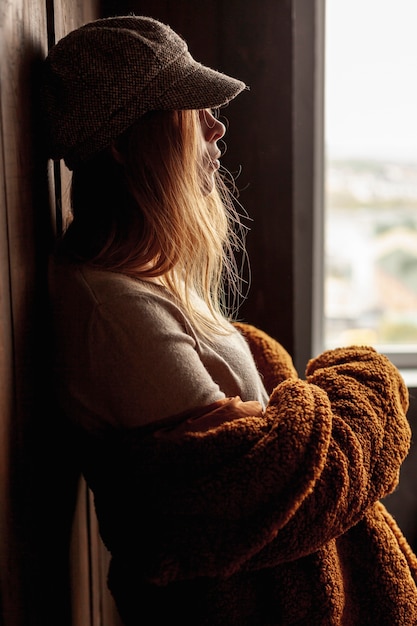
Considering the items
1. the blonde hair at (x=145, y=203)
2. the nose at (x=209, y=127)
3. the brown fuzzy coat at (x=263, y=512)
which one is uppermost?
the nose at (x=209, y=127)

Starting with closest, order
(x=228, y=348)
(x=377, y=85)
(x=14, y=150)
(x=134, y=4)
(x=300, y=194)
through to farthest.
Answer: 1. (x=14, y=150)
2. (x=228, y=348)
3. (x=134, y=4)
4. (x=300, y=194)
5. (x=377, y=85)

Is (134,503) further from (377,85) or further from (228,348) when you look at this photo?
(377,85)

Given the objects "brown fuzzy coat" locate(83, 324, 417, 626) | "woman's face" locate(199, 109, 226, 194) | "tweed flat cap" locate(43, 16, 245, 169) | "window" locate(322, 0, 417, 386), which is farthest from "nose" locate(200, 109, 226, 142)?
"window" locate(322, 0, 417, 386)

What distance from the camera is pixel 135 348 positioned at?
70cm

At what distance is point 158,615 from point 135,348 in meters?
0.35

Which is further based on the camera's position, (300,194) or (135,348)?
(300,194)

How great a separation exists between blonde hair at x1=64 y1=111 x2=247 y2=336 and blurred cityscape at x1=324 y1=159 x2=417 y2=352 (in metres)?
0.81

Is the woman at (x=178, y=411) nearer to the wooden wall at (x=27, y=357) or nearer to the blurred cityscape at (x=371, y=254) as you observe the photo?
the wooden wall at (x=27, y=357)

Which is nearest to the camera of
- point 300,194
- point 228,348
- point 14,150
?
point 14,150

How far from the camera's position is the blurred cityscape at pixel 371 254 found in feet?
5.10

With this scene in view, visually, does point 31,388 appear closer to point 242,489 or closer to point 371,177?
point 242,489

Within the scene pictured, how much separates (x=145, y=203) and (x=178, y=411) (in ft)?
0.89

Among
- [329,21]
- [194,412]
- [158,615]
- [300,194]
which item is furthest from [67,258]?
[329,21]

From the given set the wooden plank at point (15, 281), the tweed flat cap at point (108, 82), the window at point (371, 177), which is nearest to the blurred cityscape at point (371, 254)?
the window at point (371, 177)
